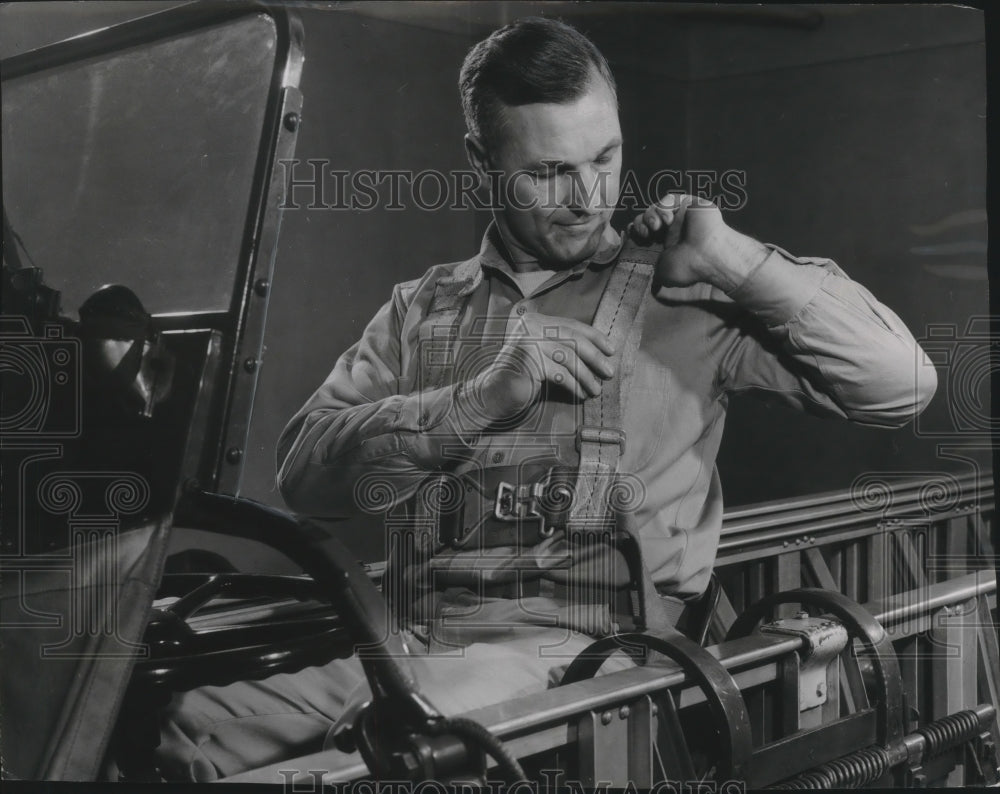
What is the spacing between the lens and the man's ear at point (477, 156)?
134 centimetres

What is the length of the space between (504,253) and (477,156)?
0.43 ft

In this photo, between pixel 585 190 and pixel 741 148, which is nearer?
pixel 585 190

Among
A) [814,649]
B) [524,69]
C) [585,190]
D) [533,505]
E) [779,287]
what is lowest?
[814,649]

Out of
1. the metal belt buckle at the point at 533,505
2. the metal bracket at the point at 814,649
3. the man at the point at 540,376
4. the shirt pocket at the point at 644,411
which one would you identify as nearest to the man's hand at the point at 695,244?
the man at the point at 540,376

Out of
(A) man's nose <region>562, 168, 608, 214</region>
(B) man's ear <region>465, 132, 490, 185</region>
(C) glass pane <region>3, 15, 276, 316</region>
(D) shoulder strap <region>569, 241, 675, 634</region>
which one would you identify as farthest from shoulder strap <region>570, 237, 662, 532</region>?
(C) glass pane <region>3, 15, 276, 316</region>

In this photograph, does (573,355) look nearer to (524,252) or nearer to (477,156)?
(524,252)

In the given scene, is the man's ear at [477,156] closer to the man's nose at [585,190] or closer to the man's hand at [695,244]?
the man's nose at [585,190]

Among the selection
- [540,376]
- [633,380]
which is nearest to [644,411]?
[633,380]

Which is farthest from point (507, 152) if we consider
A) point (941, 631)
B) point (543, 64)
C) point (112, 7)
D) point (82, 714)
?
point (941, 631)

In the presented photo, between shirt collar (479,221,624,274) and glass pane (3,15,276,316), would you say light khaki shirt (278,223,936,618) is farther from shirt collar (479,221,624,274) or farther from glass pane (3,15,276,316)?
glass pane (3,15,276,316)

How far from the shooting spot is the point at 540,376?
51.6 inches

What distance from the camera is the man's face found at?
1.29 m

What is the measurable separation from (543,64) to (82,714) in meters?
0.95

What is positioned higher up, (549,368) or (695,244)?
(695,244)
